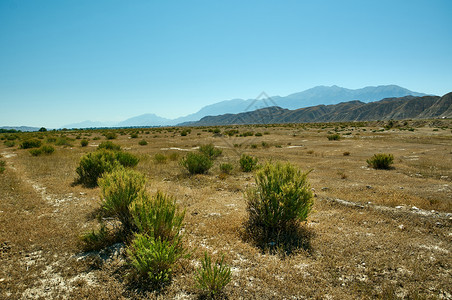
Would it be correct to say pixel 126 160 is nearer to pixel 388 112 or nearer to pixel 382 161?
pixel 382 161

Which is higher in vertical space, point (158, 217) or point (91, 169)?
point (91, 169)

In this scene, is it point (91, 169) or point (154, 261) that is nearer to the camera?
point (154, 261)

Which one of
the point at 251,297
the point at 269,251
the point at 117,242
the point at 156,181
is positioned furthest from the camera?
the point at 156,181

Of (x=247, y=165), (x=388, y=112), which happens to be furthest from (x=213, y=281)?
(x=388, y=112)

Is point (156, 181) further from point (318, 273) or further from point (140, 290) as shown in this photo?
point (318, 273)

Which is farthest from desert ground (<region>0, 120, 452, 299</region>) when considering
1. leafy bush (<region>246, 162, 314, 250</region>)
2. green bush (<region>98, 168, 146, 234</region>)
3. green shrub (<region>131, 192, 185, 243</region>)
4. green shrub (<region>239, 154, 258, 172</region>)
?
green shrub (<region>239, 154, 258, 172</region>)

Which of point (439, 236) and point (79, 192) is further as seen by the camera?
point (79, 192)

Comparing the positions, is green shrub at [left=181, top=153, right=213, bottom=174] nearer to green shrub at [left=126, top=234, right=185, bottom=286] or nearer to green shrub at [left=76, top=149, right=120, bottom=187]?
green shrub at [left=76, top=149, right=120, bottom=187]

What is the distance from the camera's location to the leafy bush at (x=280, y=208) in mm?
4910

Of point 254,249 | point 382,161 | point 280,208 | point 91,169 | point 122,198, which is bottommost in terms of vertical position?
point 254,249

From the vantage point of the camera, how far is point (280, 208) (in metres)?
4.96

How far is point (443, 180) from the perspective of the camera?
29.6ft

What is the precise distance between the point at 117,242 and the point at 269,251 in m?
3.22

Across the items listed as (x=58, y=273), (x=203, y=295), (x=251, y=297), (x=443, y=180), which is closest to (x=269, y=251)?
(x=251, y=297)
